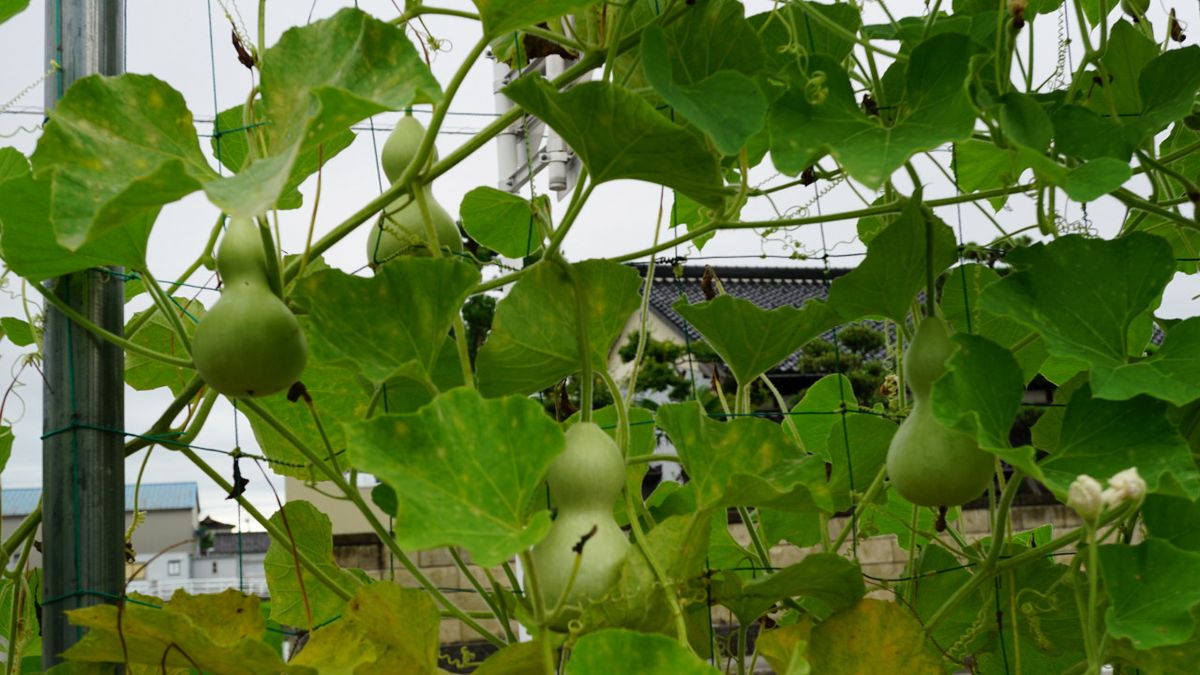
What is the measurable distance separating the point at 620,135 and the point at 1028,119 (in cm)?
26

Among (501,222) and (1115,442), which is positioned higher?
(501,222)

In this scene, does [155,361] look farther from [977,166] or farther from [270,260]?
[977,166]

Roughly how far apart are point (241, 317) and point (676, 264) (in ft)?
1.62

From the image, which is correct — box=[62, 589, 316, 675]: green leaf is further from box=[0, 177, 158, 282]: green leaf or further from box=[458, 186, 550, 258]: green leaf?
box=[458, 186, 550, 258]: green leaf

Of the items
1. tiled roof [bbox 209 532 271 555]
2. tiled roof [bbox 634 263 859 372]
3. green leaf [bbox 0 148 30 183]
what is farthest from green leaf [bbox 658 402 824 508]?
tiled roof [bbox 209 532 271 555]

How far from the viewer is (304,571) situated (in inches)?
40.6

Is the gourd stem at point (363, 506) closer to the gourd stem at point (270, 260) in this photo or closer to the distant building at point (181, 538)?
the gourd stem at point (270, 260)

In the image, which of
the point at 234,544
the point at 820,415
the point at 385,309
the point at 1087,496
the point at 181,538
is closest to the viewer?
the point at 1087,496

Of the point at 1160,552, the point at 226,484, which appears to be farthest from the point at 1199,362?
the point at 226,484

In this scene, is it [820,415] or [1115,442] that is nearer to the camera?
[1115,442]

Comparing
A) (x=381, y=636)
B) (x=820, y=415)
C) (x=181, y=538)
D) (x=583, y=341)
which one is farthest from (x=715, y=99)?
(x=181, y=538)

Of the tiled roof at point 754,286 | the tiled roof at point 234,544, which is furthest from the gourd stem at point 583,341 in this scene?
the tiled roof at point 234,544

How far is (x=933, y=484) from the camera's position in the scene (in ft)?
2.34

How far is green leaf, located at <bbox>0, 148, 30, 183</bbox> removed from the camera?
0.92 meters
